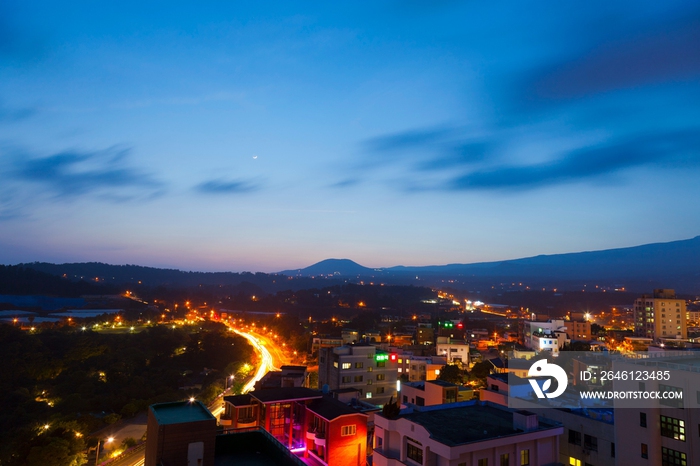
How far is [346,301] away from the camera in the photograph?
4931 inches

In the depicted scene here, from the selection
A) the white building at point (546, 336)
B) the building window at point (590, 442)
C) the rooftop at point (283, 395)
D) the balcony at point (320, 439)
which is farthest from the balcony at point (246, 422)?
the white building at point (546, 336)

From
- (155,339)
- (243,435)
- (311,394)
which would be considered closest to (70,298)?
(155,339)

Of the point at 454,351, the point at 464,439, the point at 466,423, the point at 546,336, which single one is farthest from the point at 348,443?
the point at 546,336

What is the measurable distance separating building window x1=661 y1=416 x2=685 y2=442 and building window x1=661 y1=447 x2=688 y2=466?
1.14 feet

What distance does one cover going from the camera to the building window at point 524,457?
36.5 feet

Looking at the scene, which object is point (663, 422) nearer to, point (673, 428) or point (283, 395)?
point (673, 428)

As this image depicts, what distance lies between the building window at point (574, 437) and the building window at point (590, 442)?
0.19 metres

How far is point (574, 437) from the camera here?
1334 centimetres

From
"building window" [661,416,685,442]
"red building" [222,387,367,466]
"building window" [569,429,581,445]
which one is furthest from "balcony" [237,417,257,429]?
"building window" [661,416,685,442]

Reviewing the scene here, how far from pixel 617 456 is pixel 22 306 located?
357ft

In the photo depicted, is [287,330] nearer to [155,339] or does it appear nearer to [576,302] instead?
[155,339]

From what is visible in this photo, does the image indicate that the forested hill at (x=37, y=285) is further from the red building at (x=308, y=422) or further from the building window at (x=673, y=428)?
the building window at (x=673, y=428)

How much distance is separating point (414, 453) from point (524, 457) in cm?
289

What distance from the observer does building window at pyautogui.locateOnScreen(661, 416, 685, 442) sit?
10.8m
